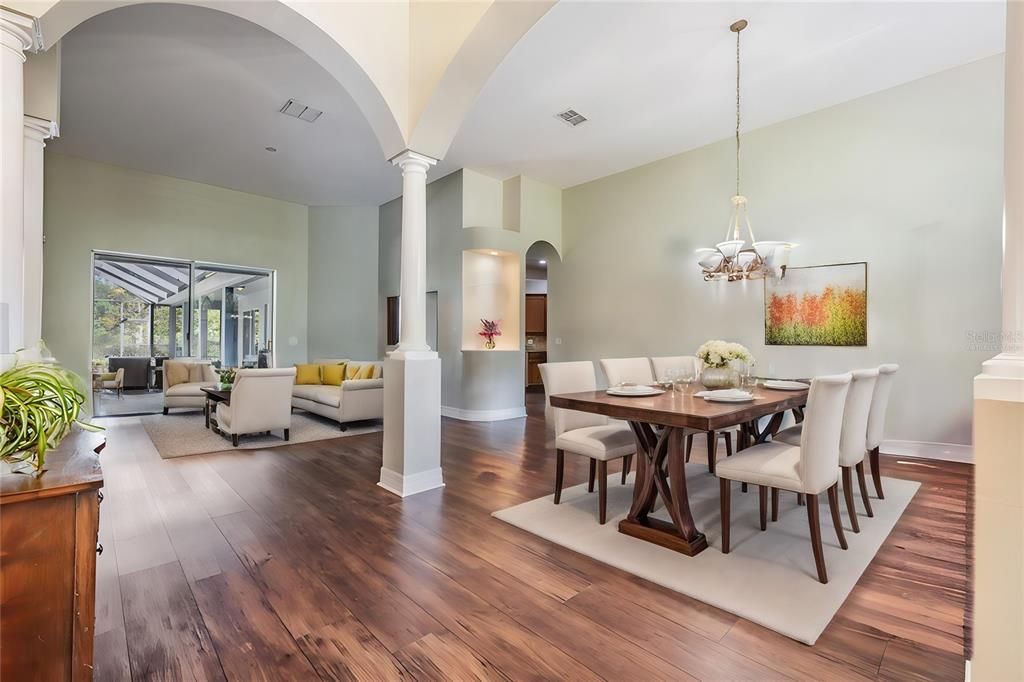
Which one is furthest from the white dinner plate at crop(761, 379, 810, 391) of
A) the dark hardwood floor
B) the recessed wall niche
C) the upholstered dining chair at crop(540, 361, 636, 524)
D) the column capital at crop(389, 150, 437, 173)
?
the recessed wall niche

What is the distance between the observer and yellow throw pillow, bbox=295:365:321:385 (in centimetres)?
690

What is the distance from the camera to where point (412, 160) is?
3533mm

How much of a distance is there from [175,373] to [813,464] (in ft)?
25.9

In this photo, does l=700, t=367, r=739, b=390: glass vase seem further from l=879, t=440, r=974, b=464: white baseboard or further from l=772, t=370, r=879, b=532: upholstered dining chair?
l=879, t=440, r=974, b=464: white baseboard

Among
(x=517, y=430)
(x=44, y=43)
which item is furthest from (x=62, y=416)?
(x=517, y=430)

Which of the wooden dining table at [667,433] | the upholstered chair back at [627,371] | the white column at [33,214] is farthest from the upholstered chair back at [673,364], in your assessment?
the white column at [33,214]

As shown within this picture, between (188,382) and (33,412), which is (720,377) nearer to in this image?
(33,412)

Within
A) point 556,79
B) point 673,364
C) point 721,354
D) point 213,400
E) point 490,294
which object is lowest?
point 213,400

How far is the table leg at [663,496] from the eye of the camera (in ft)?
8.06

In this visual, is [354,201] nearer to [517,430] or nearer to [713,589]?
[517,430]

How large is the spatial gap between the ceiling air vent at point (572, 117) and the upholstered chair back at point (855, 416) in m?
3.70

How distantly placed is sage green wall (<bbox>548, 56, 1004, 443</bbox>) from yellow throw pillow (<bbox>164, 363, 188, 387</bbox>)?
661 centimetres

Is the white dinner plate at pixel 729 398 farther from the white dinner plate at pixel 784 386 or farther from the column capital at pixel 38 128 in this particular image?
the column capital at pixel 38 128

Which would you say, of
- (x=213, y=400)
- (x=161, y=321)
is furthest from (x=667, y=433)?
(x=161, y=321)
